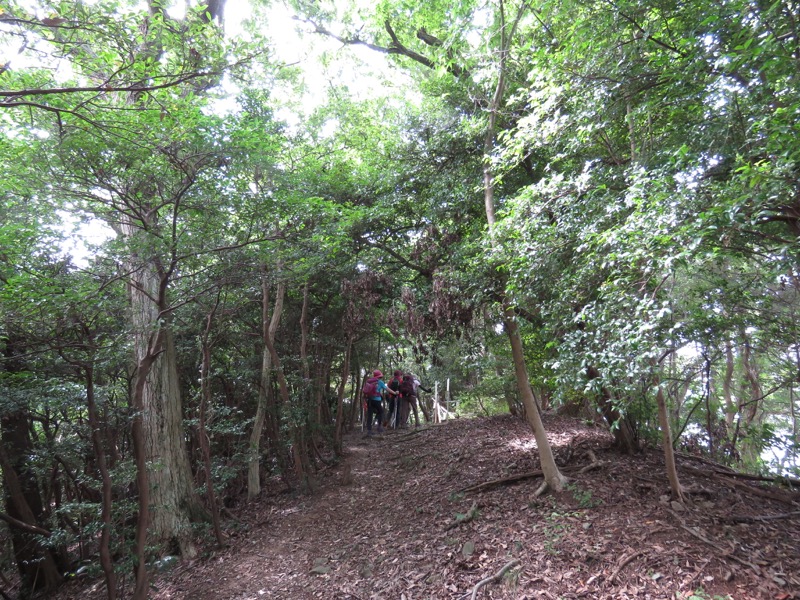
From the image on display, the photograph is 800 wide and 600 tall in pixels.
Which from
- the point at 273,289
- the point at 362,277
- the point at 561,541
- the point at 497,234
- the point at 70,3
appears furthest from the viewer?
the point at 273,289

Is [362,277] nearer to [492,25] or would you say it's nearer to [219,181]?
[219,181]

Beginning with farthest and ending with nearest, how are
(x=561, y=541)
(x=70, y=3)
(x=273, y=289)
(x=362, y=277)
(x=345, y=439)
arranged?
(x=345, y=439) < (x=273, y=289) < (x=362, y=277) < (x=561, y=541) < (x=70, y=3)

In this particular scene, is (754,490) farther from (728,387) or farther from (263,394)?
(263,394)

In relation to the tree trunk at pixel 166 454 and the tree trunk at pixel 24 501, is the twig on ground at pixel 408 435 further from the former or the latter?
the tree trunk at pixel 24 501

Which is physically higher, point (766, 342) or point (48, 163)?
point (48, 163)

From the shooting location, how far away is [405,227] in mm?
7332

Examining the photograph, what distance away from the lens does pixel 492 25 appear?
5.87m

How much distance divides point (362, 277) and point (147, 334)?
2934 millimetres

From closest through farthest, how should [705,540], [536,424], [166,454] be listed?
[705,540] → [536,424] → [166,454]

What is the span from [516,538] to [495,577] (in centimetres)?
68

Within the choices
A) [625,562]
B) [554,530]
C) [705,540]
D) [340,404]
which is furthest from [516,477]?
[340,404]

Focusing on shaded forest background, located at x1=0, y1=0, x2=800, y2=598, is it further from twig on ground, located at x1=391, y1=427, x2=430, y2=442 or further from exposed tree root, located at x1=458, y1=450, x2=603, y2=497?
twig on ground, located at x1=391, y1=427, x2=430, y2=442

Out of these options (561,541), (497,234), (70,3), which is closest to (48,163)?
(70,3)

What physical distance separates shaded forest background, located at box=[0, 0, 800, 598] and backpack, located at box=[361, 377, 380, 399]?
9.16 feet
